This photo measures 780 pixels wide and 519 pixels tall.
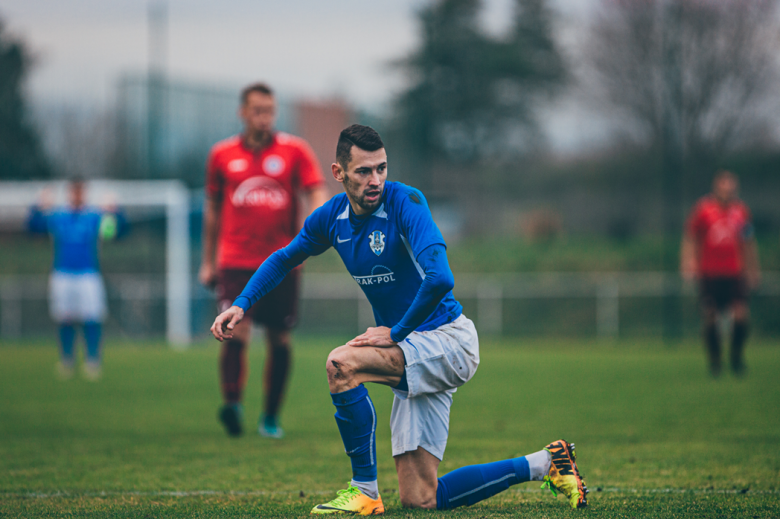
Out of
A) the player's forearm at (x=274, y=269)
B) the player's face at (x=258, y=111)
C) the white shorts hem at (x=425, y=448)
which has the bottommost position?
the white shorts hem at (x=425, y=448)

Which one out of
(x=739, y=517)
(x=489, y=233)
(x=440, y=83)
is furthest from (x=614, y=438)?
(x=440, y=83)

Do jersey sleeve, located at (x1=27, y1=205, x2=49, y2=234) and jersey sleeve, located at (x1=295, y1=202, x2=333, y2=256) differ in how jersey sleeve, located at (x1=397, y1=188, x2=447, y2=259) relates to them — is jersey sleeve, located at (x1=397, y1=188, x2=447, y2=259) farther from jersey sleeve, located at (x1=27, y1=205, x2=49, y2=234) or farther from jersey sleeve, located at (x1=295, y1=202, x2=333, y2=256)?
jersey sleeve, located at (x1=27, y1=205, x2=49, y2=234)

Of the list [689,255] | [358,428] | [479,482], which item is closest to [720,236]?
[689,255]

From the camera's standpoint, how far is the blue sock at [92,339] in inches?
459

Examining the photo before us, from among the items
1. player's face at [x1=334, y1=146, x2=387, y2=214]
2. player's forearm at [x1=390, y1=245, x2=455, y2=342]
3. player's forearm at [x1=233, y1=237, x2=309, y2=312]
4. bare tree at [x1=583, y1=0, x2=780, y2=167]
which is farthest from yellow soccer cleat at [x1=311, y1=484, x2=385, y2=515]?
bare tree at [x1=583, y1=0, x2=780, y2=167]

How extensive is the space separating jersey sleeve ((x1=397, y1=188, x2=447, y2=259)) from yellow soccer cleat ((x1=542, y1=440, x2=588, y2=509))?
1103 mm

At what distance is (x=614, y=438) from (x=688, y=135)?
19718 mm

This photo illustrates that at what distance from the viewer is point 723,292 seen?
37.2 ft

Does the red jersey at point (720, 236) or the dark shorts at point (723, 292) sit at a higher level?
the red jersey at point (720, 236)

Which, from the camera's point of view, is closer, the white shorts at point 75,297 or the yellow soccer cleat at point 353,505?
the yellow soccer cleat at point 353,505

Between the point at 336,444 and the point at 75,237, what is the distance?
23.0 feet

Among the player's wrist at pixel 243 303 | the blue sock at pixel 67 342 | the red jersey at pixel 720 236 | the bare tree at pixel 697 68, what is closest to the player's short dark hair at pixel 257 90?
the player's wrist at pixel 243 303

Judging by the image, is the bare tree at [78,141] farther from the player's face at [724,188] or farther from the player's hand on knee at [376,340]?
the player's hand on knee at [376,340]

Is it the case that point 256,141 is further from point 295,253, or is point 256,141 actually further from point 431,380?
point 431,380
